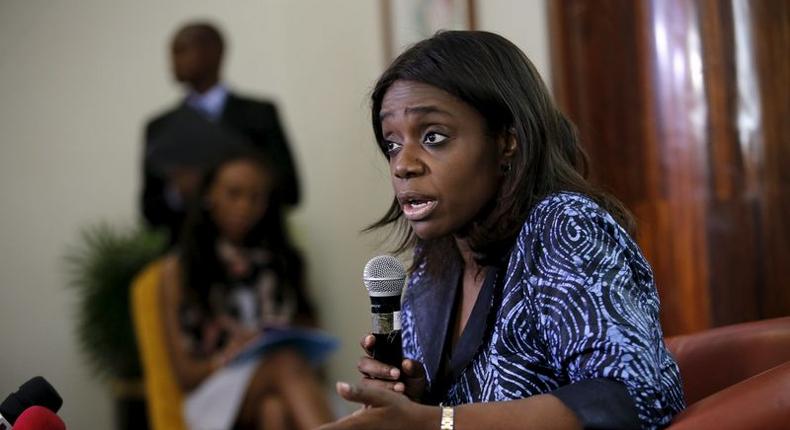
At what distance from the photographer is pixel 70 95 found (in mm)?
5906

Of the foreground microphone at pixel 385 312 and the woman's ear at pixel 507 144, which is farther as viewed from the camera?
the woman's ear at pixel 507 144

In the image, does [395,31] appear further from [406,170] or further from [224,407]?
[406,170]

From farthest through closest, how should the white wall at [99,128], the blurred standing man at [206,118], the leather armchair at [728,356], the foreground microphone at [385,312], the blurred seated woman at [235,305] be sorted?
the white wall at [99,128], the blurred standing man at [206,118], the blurred seated woman at [235,305], the leather armchair at [728,356], the foreground microphone at [385,312]

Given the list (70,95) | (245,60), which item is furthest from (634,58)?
(70,95)

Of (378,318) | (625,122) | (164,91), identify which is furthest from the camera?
(164,91)

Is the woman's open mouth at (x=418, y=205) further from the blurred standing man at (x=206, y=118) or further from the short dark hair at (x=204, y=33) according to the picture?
the short dark hair at (x=204, y=33)

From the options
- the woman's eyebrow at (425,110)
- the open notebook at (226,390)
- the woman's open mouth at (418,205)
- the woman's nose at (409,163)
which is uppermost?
the woman's eyebrow at (425,110)

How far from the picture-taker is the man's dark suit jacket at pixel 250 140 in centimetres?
537

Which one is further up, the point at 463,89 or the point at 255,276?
the point at 463,89

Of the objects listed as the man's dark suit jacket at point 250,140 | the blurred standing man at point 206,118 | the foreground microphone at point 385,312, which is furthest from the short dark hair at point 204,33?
the foreground microphone at point 385,312

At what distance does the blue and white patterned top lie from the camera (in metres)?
1.51

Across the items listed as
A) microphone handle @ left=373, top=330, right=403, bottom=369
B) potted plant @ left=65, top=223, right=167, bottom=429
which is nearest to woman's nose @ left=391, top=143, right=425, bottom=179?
microphone handle @ left=373, top=330, right=403, bottom=369

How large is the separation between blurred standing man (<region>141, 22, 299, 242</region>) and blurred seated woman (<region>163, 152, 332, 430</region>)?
12cm

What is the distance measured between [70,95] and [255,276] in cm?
161
